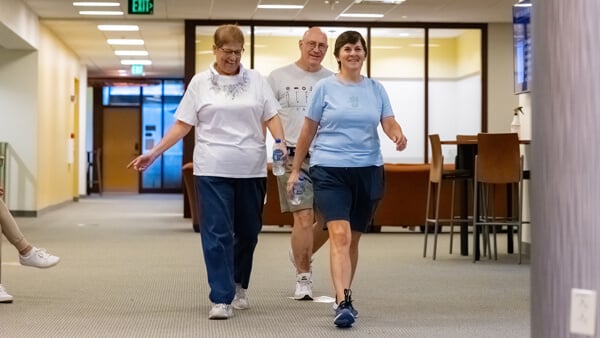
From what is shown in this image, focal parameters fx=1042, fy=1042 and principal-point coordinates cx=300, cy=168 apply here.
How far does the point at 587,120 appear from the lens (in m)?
3.14

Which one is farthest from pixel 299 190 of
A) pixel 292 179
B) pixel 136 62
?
pixel 136 62

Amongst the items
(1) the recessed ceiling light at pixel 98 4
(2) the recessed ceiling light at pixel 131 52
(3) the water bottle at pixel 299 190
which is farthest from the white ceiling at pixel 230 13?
(3) the water bottle at pixel 299 190

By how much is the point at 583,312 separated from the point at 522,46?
7.31 m

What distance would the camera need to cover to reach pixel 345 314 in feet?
16.0

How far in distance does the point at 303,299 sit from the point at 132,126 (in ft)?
75.1

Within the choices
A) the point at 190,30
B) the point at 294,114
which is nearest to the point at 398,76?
the point at 190,30

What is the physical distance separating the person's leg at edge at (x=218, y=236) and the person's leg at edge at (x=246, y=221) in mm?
88

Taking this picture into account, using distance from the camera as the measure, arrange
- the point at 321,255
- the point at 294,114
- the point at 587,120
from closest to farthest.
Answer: the point at 587,120
the point at 294,114
the point at 321,255

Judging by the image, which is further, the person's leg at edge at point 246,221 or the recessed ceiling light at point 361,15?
the recessed ceiling light at point 361,15

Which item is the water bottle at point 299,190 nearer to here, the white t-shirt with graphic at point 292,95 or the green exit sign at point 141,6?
the white t-shirt with graphic at point 292,95

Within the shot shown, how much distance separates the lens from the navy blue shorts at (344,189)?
5137 millimetres

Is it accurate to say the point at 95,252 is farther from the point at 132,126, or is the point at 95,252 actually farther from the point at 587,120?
the point at 132,126

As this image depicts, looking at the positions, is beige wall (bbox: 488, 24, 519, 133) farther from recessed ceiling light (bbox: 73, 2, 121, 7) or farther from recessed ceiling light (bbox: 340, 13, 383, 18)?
recessed ceiling light (bbox: 73, 2, 121, 7)

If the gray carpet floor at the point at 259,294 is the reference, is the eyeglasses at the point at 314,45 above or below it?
above
